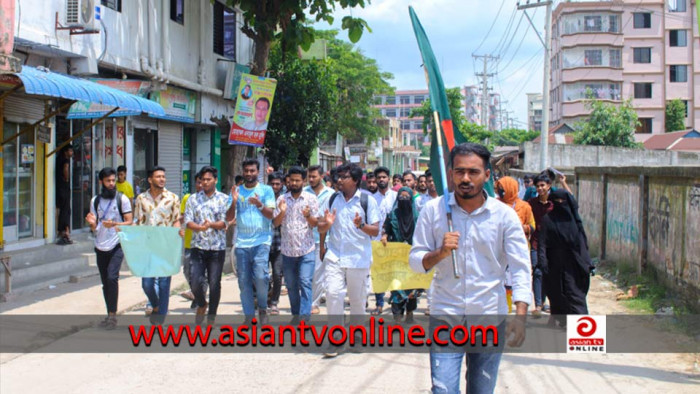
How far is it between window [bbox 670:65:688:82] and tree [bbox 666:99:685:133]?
8.43 ft

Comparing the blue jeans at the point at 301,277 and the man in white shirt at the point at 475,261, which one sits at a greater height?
the man in white shirt at the point at 475,261

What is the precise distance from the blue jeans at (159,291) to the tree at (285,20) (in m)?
8.12

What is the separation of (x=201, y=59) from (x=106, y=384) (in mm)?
14052

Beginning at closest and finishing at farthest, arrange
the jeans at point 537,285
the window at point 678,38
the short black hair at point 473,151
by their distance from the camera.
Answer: the short black hair at point 473,151 < the jeans at point 537,285 < the window at point 678,38

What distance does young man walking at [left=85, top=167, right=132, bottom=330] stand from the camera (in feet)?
24.1

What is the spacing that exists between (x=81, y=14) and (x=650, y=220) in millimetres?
10098

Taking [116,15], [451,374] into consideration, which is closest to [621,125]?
[116,15]

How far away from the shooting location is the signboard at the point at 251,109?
1513cm

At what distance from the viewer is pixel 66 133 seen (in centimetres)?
1339

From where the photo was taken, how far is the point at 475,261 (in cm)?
361

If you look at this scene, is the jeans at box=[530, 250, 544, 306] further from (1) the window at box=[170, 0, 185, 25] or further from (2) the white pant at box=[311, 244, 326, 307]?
(1) the window at box=[170, 0, 185, 25]

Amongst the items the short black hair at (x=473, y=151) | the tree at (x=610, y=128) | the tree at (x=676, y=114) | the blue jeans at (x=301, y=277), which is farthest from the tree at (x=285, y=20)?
the tree at (x=676, y=114)

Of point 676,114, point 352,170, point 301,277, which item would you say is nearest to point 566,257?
point 352,170

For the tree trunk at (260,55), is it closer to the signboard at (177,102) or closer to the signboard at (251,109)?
the signboard at (251,109)
